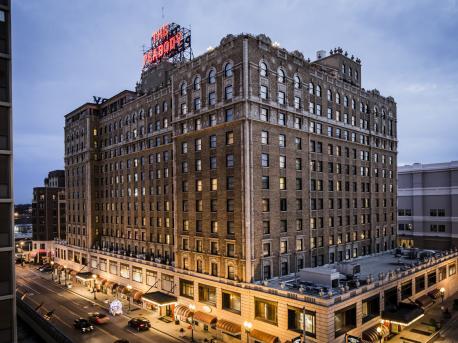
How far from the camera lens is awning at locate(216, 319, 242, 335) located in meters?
43.3

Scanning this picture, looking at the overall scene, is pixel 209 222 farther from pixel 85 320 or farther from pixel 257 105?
pixel 85 320

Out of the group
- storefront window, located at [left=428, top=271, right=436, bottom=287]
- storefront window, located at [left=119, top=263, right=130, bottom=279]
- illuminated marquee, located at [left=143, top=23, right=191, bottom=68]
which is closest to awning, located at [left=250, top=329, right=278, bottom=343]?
storefront window, located at [left=428, top=271, right=436, bottom=287]

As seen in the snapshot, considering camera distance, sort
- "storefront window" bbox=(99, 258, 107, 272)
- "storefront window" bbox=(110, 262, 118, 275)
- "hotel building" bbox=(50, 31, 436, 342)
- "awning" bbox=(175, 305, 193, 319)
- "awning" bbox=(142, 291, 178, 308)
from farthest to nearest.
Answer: "storefront window" bbox=(99, 258, 107, 272), "storefront window" bbox=(110, 262, 118, 275), "awning" bbox=(142, 291, 178, 308), "awning" bbox=(175, 305, 193, 319), "hotel building" bbox=(50, 31, 436, 342)

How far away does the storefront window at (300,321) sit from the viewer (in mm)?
37406

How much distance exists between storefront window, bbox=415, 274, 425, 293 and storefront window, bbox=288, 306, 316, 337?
25403 millimetres

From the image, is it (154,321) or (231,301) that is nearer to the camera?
(231,301)

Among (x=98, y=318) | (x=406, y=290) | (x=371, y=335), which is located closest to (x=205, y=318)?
(x=98, y=318)

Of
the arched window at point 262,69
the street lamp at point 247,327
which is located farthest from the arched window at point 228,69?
the street lamp at point 247,327

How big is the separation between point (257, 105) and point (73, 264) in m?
67.7

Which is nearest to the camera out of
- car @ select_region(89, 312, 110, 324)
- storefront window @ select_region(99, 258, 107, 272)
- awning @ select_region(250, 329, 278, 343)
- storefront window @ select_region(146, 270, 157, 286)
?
awning @ select_region(250, 329, 278, 343)

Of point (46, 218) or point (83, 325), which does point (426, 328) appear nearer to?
point (83, 325)

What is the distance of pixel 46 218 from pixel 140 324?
84664 mm

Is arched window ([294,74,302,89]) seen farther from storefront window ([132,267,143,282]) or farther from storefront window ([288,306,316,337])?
storefront window ([132,267,143,282])

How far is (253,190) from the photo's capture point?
4588 cm
